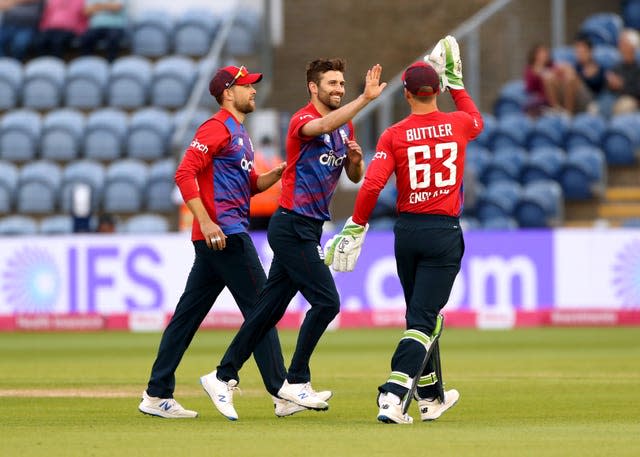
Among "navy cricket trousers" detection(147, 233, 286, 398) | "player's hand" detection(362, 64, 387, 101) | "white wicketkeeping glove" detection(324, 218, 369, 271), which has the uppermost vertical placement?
"player's hand" detection(362, 64, 387, 101)

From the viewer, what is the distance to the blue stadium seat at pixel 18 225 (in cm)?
2172

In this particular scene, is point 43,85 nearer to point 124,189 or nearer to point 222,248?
point 124,189

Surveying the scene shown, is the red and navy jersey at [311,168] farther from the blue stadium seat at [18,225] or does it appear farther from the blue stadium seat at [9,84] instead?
the blue stadium seat at [9,84]

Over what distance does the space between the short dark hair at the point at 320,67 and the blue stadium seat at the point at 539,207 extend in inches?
485

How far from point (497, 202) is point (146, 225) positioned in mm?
5021

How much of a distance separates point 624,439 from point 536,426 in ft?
2.76

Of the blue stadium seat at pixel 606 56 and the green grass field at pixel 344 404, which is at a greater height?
the blue stadium seat at pixel 606 56

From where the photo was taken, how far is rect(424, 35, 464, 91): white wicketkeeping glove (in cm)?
914

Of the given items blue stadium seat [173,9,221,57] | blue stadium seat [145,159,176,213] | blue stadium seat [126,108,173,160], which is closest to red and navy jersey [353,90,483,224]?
blue stadium seat [145,159,176,213]

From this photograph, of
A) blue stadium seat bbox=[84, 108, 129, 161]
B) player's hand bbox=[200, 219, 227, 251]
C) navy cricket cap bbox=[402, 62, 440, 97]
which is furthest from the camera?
blue stadium seat bbox=[84, 108, 129, 161]

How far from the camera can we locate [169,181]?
22531 millimetres

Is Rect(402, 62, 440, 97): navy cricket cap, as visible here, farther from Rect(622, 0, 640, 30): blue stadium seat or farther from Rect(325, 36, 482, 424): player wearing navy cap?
Rect(622, 0, 640, 30): blue stadium seat

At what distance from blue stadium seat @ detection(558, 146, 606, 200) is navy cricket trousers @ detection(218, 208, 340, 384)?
13339 mm

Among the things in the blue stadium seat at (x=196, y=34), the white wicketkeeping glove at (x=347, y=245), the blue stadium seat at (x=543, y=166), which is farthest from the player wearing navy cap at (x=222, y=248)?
the blue stadium seat at (x=196, y=34)
